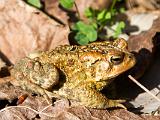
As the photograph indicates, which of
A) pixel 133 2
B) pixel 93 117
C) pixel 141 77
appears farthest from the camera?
pixel 133 2

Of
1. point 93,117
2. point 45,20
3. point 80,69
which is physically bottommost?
point 93,117

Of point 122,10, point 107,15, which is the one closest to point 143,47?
point 107,15

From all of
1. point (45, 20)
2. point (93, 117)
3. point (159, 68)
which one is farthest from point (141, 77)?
point (45, 20)

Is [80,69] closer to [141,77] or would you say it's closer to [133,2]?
[141,77]

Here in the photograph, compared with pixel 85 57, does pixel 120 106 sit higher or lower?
lower

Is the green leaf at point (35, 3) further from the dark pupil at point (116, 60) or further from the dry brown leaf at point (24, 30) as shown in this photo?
the dark pupil at point (116, 60)

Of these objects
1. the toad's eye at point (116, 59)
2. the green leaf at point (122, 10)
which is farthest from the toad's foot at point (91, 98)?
the green leaf at point (122, 10)

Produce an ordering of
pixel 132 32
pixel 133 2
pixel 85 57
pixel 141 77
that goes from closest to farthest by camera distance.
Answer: pixel 85 57, pixel 141 77, pixel 132 32, pixel 133 2

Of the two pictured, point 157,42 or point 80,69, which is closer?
point 80,69

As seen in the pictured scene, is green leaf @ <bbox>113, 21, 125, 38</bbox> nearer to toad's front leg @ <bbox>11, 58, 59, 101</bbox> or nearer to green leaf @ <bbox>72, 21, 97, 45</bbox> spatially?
green leaf @ <bbox>72, 21, 97, 45</bbox>
